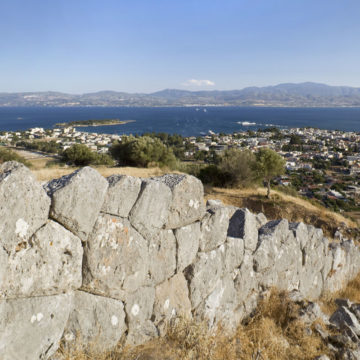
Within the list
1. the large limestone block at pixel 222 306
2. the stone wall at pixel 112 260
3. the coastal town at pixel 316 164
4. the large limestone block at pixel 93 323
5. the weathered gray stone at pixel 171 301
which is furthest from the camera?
the coastal town at pixel 316 164

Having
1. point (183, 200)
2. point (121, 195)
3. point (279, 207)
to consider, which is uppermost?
point (121, 195)

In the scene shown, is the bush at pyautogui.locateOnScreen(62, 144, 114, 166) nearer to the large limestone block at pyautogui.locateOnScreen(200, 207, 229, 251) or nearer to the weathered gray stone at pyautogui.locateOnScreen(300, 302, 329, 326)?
the large limestone block at pyautogui.locateOnScreen(200, 207, 229, 251)

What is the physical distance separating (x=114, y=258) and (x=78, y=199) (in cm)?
85

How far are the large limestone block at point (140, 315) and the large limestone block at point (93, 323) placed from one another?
149 mm

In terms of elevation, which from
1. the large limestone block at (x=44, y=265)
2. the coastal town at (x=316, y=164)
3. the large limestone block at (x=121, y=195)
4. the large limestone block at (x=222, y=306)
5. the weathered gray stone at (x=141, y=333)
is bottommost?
the coastal town at (x=316, y=164)

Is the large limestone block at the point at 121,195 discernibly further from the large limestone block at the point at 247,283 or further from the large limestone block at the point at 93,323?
the large limestone block at the point at 247,283

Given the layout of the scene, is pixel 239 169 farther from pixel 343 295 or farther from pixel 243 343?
pixel 243 343

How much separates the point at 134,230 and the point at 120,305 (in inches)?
36.1

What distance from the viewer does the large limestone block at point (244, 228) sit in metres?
5.20

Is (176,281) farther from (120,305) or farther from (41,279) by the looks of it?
(41,279)

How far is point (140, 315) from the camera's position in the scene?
3.68m

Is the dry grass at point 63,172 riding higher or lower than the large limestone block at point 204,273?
lower

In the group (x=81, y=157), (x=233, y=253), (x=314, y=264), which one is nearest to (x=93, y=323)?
(x=233, y=253)

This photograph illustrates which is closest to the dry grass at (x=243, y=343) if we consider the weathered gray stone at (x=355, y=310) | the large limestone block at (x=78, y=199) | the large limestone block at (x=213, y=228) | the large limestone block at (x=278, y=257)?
the large limestone block at (x=278, y=257)
